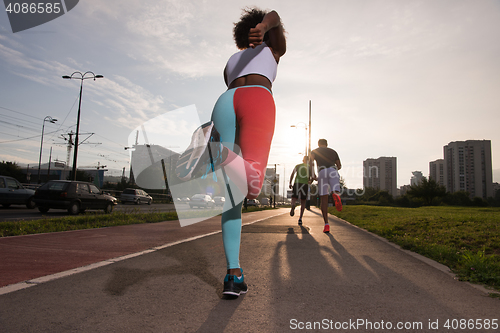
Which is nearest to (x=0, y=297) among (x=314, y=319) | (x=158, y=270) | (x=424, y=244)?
(x=158, y=270)

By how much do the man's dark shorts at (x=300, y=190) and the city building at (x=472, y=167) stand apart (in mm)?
92790

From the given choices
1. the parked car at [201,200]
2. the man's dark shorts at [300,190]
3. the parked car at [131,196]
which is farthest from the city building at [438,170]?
the man's dark shorts at [300,190]

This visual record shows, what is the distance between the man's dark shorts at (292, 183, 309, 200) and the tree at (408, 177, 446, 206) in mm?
54623

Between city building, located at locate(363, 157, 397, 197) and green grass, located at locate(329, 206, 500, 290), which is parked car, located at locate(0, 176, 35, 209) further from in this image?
city building, located at locate(363, 157, 397, 197)

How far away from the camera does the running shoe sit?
77.4 inches

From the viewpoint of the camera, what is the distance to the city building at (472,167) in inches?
3378

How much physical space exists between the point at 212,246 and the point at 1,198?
1653cm

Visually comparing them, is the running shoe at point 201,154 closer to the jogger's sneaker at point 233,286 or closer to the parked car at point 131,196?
the jogger's sneaker at point 233,286

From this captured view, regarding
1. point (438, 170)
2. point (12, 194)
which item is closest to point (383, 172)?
point (438, 170)

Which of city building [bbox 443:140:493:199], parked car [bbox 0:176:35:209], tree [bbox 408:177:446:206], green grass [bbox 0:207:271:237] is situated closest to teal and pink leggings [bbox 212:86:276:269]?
green grass [bbox 0:207:271:237]

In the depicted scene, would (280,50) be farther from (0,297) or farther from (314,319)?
(0,297)

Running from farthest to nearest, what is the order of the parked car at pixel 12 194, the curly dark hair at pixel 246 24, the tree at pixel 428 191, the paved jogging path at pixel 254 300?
the tree at pixel 428 191
the parked car at pixel 12 194
the curly dark hair at pixel 246 24
the paved jogging path at pixel 254 300

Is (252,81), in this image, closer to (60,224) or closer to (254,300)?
(254,300)

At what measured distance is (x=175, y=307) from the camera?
6.17 feet
